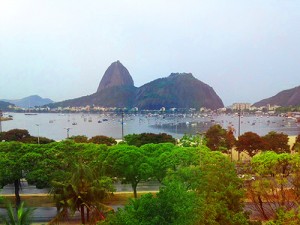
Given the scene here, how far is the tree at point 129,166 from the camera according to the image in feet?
68.3

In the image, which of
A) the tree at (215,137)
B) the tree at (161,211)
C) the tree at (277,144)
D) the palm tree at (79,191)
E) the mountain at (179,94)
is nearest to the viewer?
the tree at (161,211)

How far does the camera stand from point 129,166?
21141 mm

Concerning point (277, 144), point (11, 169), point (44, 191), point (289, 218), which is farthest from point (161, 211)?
point (277, 144)

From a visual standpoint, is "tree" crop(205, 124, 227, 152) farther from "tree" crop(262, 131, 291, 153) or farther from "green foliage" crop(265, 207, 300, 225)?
"green foliage" crop(265, 207, 300, 225)

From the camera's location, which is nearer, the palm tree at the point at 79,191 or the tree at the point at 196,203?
the tree at the point at 196,203

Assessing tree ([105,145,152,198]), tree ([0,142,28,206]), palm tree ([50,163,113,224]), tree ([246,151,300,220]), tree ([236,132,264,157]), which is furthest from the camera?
tree ([236,132,264,157])

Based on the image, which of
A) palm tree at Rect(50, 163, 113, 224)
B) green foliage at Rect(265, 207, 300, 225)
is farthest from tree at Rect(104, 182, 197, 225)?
palm tree at Rect(50, 163, 113, 224)

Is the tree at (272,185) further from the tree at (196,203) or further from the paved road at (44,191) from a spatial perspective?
the paved road at (44,191)

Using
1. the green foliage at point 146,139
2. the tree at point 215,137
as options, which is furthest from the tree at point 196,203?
the tree at point 215,137

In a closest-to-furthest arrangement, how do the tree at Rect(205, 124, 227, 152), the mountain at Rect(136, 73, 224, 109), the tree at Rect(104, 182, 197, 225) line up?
1. the tree at Rect(104, 182, 197, 225)
2. the tree at Rect(205, 124, 227, 152)
3. the mountain at Rect(136, 73, 224, 109)

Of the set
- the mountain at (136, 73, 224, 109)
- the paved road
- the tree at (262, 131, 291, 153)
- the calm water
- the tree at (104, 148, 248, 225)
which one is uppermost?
the mountain at (136, 73, 224, 109)

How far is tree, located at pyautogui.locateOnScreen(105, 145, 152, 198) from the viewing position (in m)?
20.8

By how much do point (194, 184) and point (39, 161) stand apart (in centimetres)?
1118

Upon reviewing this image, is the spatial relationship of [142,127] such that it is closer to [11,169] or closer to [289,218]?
[11,169]
